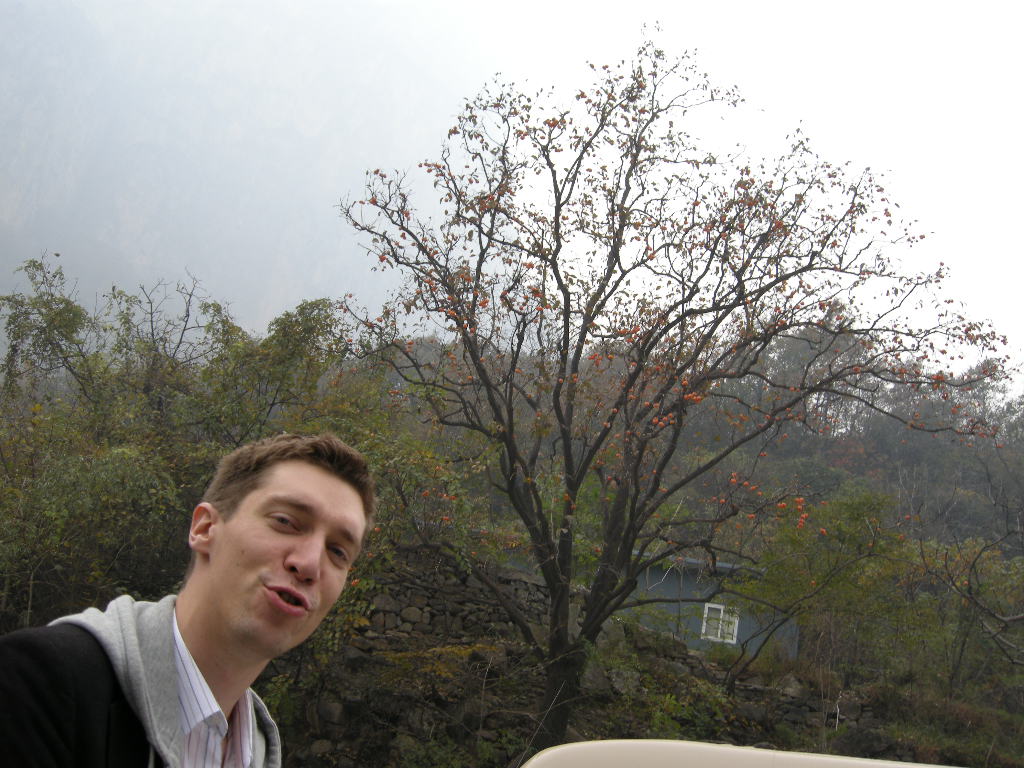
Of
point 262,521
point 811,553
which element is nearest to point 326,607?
point 262,521

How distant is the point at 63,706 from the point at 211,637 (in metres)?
0.29

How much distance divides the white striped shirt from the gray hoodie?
41 millimetres

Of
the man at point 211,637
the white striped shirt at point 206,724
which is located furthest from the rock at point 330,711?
the white striped shirt at point 206,724

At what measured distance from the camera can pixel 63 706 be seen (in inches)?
38.8

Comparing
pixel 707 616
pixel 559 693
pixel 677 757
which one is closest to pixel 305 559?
pixel 677 757

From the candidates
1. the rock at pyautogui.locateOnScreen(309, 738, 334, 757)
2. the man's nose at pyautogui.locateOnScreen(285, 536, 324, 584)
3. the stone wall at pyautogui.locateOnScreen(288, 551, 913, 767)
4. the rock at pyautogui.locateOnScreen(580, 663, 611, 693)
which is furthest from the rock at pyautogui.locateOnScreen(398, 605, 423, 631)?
the man's nose at pyautogui.locateOnScreen(285, 536, 324, 584)

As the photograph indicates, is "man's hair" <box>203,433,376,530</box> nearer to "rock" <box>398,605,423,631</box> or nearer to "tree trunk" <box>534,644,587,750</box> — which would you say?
"tree trunk" <box>534,644,587,750</box>

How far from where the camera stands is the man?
982 mm

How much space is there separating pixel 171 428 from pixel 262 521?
28.8ft

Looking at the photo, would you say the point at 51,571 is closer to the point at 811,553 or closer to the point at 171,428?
the point at 171,428

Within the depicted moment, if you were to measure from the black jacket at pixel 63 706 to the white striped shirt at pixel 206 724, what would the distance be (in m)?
0.10

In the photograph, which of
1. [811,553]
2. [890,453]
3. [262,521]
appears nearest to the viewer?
[262,521]

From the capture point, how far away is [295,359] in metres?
9.23

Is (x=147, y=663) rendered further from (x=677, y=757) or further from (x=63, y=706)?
(x=677, y=757)
